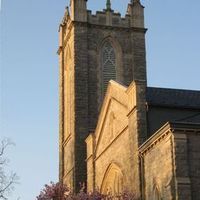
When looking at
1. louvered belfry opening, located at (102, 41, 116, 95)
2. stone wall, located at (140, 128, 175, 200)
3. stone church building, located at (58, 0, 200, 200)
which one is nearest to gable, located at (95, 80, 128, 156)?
stone church building, located at (58, 0, 200, 200)

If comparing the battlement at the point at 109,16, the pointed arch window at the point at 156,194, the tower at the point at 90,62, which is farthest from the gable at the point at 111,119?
the battlement at the point at 109,16

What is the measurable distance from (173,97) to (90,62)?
54.6 feet

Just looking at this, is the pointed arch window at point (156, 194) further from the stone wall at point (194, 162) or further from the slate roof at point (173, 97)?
the slate roof at point (173, 97)

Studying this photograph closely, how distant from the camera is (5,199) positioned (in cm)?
2522

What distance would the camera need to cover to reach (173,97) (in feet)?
109

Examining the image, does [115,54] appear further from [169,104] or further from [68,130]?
[169,104]

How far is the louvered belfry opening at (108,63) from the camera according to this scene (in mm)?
49344

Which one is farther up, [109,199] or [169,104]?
[169,104]

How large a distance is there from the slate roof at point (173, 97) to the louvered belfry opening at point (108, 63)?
48.3ft

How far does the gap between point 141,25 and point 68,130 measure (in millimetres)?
11005

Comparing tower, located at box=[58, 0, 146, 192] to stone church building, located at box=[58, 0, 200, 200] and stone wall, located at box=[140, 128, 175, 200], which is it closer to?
stone church building, located at box=[58, 0, 200, 200]

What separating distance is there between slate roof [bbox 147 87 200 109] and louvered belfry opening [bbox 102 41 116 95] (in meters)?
14.7

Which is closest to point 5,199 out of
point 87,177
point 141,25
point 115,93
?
point 115,93

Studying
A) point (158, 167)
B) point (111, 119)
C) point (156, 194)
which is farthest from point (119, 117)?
point (156, 194)
